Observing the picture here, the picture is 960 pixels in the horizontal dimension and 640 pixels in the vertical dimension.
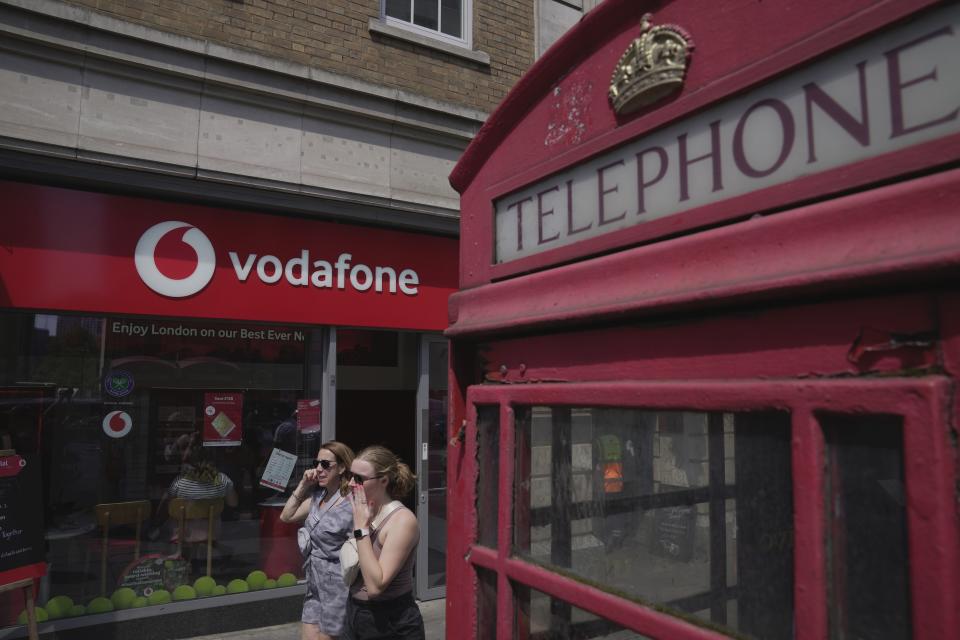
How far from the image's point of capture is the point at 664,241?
1298 mm

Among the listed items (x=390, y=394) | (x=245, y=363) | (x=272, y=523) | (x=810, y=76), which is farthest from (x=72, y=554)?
(x=810, y=76)

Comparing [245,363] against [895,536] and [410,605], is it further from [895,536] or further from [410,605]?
[895,536]

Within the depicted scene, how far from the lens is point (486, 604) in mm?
1764

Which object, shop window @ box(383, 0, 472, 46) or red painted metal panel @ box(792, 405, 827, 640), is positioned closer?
red painted metal panel @ box(792, 405, 827, 640)

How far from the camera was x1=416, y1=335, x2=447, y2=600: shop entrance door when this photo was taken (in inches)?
261

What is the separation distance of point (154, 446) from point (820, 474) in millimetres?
5710

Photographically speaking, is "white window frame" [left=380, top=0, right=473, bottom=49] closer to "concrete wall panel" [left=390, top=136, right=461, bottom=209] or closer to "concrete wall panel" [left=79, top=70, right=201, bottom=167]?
"concrete wall panel" [left=390, top=136, right=461, bottom=209]

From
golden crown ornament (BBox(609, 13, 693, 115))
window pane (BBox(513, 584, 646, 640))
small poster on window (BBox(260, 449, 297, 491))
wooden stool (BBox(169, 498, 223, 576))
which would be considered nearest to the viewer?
golden crown ornament (BBox(609, 13, 693, 115))

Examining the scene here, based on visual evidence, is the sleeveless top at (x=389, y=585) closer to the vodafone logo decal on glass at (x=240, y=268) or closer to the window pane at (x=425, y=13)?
the vodafone logo decal on glass at (x=240, y=268)

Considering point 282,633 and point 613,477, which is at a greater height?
point 613,477

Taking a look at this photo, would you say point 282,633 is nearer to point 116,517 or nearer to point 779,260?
point 116,517

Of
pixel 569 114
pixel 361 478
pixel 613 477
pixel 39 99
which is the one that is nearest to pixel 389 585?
pixel 361 478

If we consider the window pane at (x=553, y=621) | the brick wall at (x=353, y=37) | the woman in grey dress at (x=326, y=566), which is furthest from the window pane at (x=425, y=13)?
the window pane at (x=553, y=621)

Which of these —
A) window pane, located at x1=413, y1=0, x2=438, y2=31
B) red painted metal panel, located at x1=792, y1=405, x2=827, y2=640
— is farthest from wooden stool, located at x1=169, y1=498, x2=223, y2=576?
red painted metal panel, located at x1=792, y1=405, x2=827, y2=640
